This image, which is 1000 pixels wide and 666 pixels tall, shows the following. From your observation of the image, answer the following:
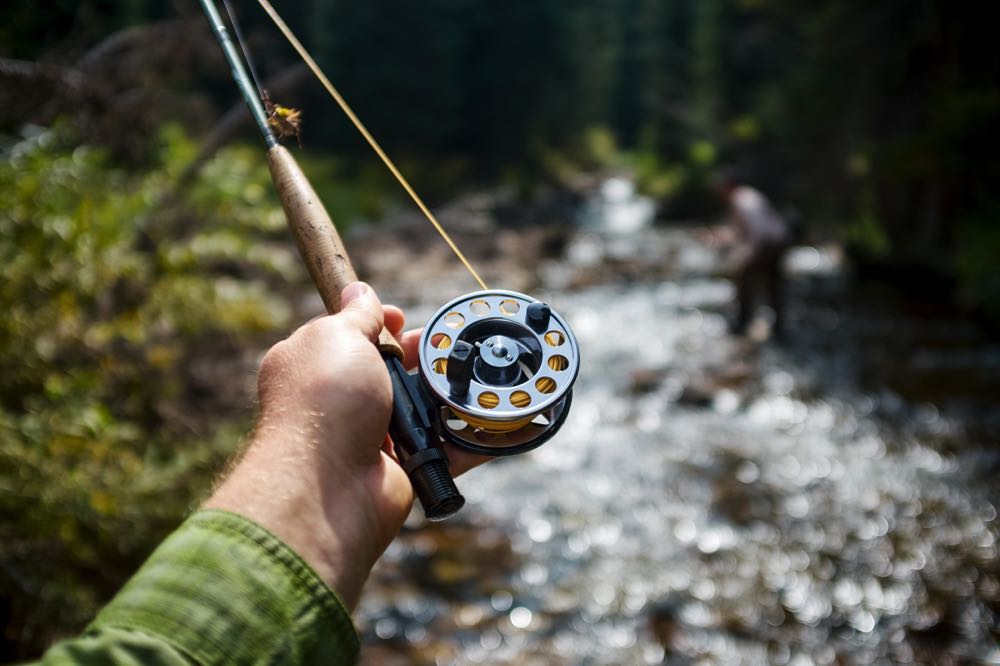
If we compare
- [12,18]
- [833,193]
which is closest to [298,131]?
[12,18]

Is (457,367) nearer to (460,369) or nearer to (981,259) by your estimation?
(460,369)

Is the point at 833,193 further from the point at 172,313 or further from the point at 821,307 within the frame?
the point at 172,313

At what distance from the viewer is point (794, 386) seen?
27.5 ft

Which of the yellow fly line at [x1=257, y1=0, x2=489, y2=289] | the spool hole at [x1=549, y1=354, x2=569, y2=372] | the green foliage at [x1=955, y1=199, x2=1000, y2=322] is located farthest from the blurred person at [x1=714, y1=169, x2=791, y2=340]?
the spool hole at [x1=549, y1=354, x2=569, y2=372]

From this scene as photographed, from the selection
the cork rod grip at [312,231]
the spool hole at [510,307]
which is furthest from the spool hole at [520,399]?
the cork rod grip at [312,231]

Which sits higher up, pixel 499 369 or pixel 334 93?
pixel 334 93

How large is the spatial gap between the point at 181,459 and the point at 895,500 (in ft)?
16.1

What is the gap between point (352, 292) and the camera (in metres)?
1.79

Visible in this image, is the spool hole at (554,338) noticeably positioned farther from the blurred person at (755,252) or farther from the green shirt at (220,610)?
the blurred person at (755,252)

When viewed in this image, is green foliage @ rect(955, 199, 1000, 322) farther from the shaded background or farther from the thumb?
the thumb

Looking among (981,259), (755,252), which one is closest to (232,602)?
(755,252)

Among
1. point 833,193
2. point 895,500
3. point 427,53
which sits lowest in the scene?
point 833,193

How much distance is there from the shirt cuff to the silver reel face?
0.56 metres

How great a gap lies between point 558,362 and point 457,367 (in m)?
0.23
